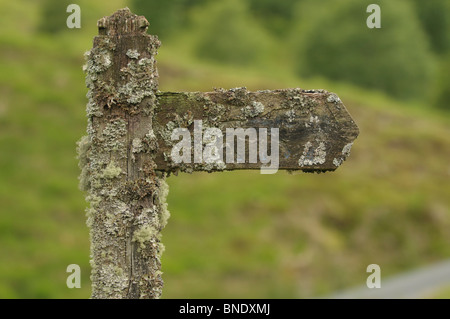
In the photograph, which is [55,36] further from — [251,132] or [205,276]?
[251,132]

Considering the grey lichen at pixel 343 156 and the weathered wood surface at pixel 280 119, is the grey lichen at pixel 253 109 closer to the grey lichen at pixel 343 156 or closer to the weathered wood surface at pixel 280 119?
the weathered wood surface at pixel 280 119

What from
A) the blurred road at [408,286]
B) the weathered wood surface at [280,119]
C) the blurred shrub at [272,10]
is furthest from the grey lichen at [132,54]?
the blurred shrub at [272,10]

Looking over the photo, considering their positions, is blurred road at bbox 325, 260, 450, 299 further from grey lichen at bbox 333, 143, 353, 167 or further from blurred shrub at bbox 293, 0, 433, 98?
blurred shrub at bbox 293, 0, 433, 98

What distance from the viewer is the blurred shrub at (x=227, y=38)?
44.4 m

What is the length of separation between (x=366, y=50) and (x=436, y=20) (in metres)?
19.2

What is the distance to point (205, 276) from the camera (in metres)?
15.5

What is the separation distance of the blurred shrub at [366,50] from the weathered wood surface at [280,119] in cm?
3997

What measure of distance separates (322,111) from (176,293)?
38.4 feet

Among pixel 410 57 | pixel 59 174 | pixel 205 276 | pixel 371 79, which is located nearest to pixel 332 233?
pixel 205 276

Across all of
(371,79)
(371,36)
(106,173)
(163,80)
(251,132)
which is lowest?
(106,173)
